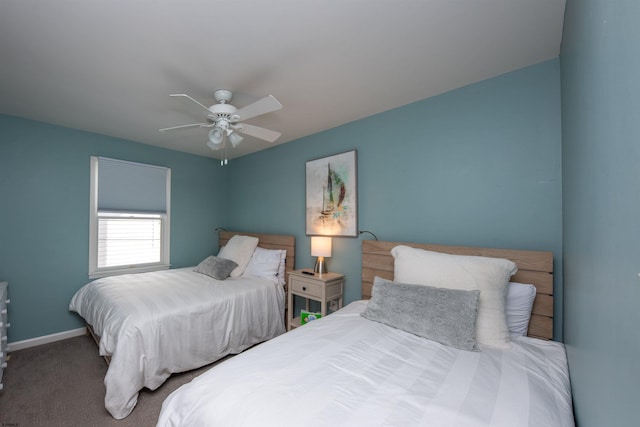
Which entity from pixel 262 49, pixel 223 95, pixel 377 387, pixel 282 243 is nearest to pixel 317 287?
pixel 282 243

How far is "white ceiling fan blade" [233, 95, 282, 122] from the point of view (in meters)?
1.73

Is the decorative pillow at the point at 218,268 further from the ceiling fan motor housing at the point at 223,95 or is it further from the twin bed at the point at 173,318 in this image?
the ceiling fan motor housing at the point at 223,95

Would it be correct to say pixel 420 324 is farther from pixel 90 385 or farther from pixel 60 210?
pixel 60 210

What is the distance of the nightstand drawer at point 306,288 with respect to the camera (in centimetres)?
270

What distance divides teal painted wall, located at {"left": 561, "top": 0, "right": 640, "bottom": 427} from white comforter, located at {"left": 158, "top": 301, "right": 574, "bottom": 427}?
0.18 metres

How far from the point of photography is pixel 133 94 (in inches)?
89.4

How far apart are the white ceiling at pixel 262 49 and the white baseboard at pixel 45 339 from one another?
7.90ft

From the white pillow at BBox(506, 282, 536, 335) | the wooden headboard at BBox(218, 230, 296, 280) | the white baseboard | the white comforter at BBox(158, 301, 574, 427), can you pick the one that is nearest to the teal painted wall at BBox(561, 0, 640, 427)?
the white comforter at BBox(158, 301, 574, 427)

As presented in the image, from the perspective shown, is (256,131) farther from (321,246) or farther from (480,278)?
(480,278)

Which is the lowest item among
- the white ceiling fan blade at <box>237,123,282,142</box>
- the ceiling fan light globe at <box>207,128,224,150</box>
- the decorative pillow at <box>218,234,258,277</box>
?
the decorative pillow at <box>218,234,258,277</box>

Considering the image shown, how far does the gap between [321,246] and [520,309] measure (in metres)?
1.70

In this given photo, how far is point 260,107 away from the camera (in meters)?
1.84

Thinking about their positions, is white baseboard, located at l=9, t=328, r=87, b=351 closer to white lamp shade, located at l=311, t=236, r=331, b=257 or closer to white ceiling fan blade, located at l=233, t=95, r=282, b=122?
white lamp shade, located at l=311, t=236, r=331, b=257

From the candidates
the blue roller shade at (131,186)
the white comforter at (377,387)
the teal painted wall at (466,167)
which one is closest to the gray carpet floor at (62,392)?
the white comforter at (377,387)
